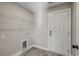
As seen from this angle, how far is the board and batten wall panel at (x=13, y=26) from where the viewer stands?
1795 millimetres

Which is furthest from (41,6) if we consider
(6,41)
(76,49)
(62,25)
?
(76,49)

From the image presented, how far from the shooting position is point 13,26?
1.83 m

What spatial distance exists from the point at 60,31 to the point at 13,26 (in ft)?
3.27

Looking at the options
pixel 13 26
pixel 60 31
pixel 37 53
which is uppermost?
pixel 13 26

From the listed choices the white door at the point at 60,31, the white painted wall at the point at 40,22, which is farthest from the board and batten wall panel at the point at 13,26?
the white door at the point at 60,31

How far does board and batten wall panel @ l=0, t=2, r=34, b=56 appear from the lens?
70.7 inches

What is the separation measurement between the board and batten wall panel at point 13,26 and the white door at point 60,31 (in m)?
0.45

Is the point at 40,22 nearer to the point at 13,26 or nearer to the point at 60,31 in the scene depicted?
the point at 60,31

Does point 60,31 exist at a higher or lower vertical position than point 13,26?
lower

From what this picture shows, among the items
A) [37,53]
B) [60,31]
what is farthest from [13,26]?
[60,31]

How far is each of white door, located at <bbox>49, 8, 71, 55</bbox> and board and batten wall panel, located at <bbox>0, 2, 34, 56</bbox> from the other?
45 centimetres

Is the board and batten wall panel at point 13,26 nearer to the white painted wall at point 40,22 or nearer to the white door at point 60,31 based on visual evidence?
the white painted wall at point 40,22

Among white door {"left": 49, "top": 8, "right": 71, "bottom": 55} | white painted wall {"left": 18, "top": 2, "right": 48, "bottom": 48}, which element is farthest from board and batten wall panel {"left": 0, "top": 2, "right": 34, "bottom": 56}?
white door {"left": 49, "top": 8, "right": 71, "bottom": 55}

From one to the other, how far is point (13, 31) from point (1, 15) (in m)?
0.40
